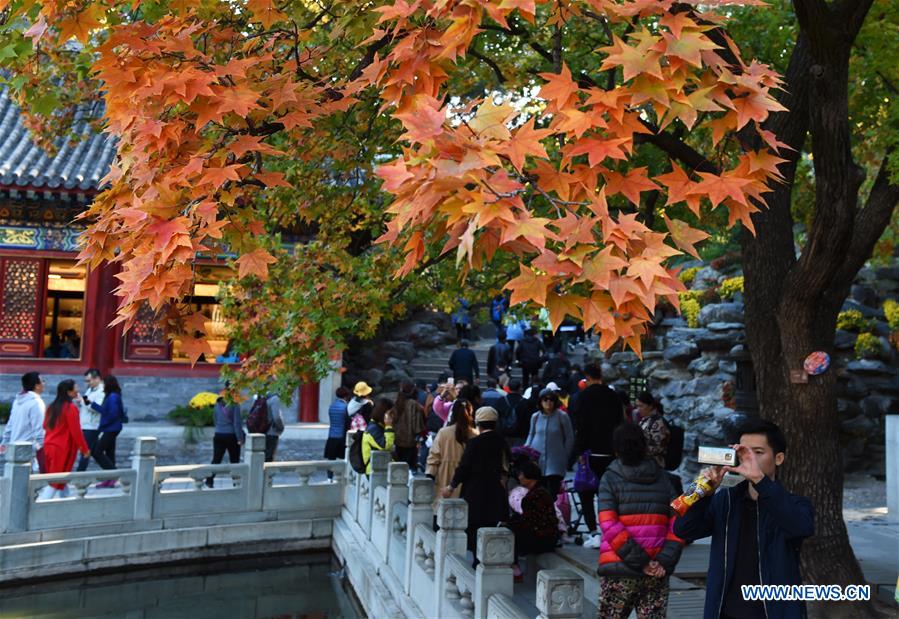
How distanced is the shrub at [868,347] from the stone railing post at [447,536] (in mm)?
12434

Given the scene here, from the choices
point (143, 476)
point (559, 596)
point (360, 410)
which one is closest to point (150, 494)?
point (143, 476)

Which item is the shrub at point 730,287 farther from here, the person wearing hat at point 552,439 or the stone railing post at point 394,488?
the stone railing post at point 394,488

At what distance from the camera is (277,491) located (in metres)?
11.7

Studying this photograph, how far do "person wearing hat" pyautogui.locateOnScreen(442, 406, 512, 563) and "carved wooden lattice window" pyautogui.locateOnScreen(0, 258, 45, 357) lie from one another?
1463cm

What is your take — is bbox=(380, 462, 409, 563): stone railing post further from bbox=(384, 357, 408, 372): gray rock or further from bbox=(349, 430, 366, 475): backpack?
bbox=(384, 357, 408, 372): gray rock

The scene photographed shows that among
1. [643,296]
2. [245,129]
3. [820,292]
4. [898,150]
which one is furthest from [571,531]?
[643,296]

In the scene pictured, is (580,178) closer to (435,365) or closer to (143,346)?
(143,346)

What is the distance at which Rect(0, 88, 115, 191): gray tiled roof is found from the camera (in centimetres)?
1727

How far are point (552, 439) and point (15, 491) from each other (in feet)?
20.0

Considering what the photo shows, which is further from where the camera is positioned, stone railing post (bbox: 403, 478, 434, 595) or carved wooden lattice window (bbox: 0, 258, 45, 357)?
carved wooden lattice window (bbox: 0, 258, 45, 357)

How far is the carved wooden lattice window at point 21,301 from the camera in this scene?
1911 centimetres

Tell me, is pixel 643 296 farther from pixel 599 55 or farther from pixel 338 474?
pixel 338 474

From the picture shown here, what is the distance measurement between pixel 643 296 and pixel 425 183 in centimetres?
Answer: 92

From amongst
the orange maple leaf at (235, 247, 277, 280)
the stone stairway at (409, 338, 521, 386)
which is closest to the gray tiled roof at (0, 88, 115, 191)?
the stone stairway at (409, 338, 521, 386)
